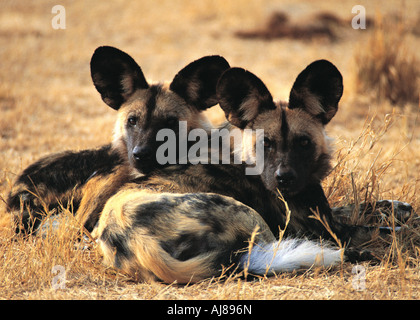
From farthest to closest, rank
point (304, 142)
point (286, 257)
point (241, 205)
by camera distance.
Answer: point (304, 142)
point (241, 205)
point (286, 257)

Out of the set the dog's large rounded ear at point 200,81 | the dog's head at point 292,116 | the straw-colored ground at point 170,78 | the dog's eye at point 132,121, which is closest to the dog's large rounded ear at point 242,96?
the dog's head at point 292,116

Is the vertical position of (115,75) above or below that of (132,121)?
above

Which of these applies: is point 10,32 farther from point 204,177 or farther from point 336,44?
point 204,177

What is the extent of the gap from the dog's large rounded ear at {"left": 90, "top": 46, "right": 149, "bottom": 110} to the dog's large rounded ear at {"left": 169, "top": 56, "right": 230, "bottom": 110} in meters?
0.25

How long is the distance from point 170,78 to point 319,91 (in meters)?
5.06

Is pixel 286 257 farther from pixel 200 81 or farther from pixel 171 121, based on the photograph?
pixel 200 81

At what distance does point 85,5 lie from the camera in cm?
1226

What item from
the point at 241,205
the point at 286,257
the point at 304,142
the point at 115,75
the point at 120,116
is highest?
the point at 115,75

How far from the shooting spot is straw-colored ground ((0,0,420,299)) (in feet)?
8.70

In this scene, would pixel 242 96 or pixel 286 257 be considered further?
pixel 242 96

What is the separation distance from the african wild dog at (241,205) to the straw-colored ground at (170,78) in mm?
116

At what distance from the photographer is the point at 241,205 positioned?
9.26 ft

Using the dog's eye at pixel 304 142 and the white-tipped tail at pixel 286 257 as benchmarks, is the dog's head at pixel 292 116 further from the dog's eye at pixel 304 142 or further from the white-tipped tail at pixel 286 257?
the white-tipped tail at pixel 286 257

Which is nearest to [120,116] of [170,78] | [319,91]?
[319,91]
